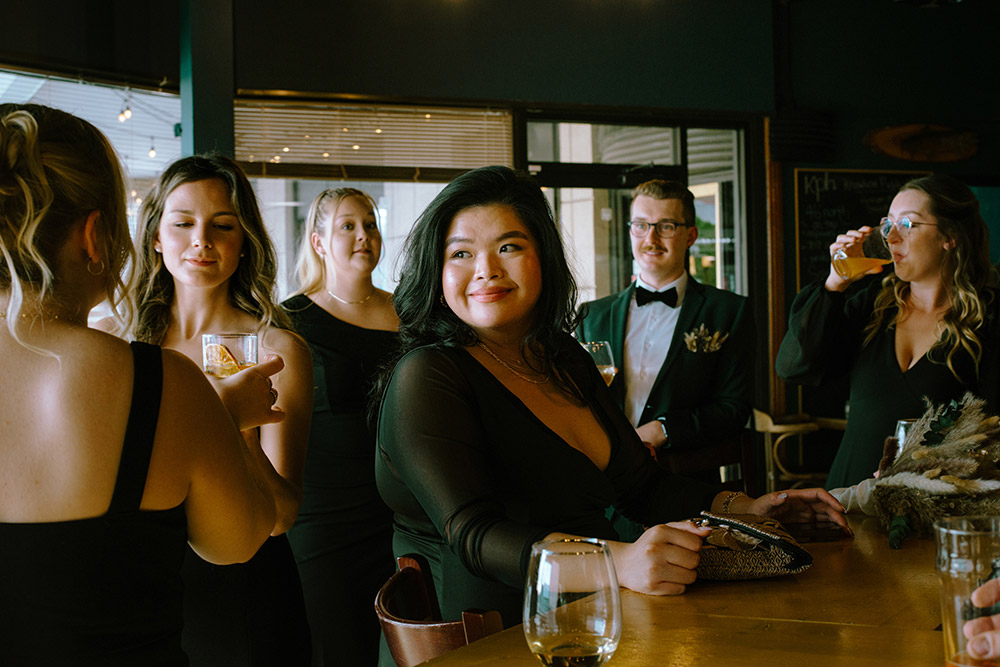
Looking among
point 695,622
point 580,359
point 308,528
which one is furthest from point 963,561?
point 308,528

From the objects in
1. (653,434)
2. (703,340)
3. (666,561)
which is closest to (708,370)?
(703,340)

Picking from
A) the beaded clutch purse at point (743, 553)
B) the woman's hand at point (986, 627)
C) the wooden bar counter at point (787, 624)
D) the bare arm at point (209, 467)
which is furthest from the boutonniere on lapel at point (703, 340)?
the woman's hand at point (986, 627)

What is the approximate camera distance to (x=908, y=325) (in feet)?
10.0

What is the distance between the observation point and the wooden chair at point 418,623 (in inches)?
52.0

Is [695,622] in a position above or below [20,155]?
below

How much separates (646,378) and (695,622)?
2.30 meters

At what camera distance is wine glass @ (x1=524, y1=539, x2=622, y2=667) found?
1.01 metres

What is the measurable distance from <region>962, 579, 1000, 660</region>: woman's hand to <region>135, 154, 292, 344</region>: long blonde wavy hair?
1.84 m

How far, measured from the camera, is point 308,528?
3035 mm

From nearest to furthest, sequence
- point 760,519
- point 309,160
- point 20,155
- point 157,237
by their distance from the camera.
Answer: point 20,155 → point 760,519 → point 157,237 → point 309,160

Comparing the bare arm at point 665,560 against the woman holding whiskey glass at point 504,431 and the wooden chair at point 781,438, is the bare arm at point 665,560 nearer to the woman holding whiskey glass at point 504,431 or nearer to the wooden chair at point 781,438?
the woman holding whiskey glass at point 504,431

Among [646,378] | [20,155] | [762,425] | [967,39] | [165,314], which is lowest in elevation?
[762,425]

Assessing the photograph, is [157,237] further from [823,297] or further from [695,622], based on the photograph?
[823,297]

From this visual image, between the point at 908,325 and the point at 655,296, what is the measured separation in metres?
0.99
